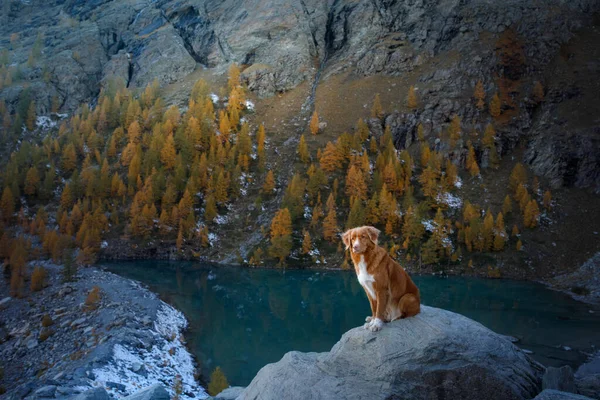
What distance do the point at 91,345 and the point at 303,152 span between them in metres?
65.0

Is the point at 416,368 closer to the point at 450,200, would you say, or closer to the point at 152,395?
the point at 152,395

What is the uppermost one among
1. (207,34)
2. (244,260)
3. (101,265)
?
(207,34)

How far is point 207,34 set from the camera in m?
139

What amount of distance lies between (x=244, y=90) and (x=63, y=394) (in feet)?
348

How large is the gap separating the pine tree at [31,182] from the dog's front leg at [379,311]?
88.1 m

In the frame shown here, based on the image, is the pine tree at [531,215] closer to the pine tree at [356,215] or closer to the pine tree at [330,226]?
the pine tree at [356,215]

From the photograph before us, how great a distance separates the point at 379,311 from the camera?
340 inches

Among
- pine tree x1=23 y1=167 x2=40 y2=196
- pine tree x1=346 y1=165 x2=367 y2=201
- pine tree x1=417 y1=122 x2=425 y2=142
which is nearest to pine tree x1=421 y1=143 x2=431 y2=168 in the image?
pine tree x1=417 y1=122 x2=425 y2=142

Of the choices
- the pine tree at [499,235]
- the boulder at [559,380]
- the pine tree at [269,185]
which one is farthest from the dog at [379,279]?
the pine tree at [269,185]

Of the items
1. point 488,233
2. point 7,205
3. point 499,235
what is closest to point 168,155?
point 7,205

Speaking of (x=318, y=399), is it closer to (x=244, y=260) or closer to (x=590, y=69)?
(x=244, y=260)

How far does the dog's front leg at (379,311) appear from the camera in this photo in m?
8.49

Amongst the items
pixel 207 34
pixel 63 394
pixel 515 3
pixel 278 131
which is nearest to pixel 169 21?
pixel 207 34

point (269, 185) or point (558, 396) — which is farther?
point (269, 185)
